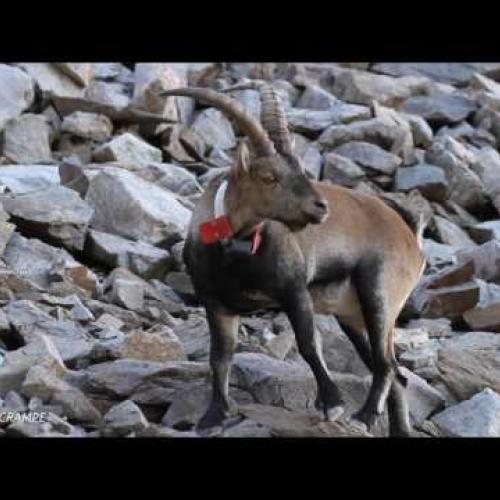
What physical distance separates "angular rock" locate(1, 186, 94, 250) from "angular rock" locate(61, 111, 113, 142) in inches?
160

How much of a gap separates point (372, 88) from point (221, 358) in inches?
503

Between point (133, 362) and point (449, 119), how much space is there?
39.5ft

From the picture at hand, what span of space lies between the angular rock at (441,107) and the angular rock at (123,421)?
1278cm

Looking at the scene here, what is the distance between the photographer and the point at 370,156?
56.9 feet

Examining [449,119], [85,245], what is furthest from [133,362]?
[449,119]

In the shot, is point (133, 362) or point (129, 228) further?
point (129, 228)

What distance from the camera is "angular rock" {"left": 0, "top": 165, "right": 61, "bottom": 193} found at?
44.7ft

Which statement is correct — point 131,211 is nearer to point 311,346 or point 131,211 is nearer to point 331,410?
point 311,346

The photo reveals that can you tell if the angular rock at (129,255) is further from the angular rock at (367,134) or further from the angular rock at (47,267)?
the angular rock at (367,134)

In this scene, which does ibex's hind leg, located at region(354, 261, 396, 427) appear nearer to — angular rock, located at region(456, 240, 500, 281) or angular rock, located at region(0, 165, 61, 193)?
angular rock, located at region(456, 240, 500, 281)

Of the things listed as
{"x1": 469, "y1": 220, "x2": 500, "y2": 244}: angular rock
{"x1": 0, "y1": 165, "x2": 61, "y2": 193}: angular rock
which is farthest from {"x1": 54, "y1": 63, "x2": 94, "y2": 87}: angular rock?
{"x1": 469, "y1": 220, "x2": 500, "y2": 244}: angular rock

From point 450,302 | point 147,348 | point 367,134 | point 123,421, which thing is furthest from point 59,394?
point 367,134
